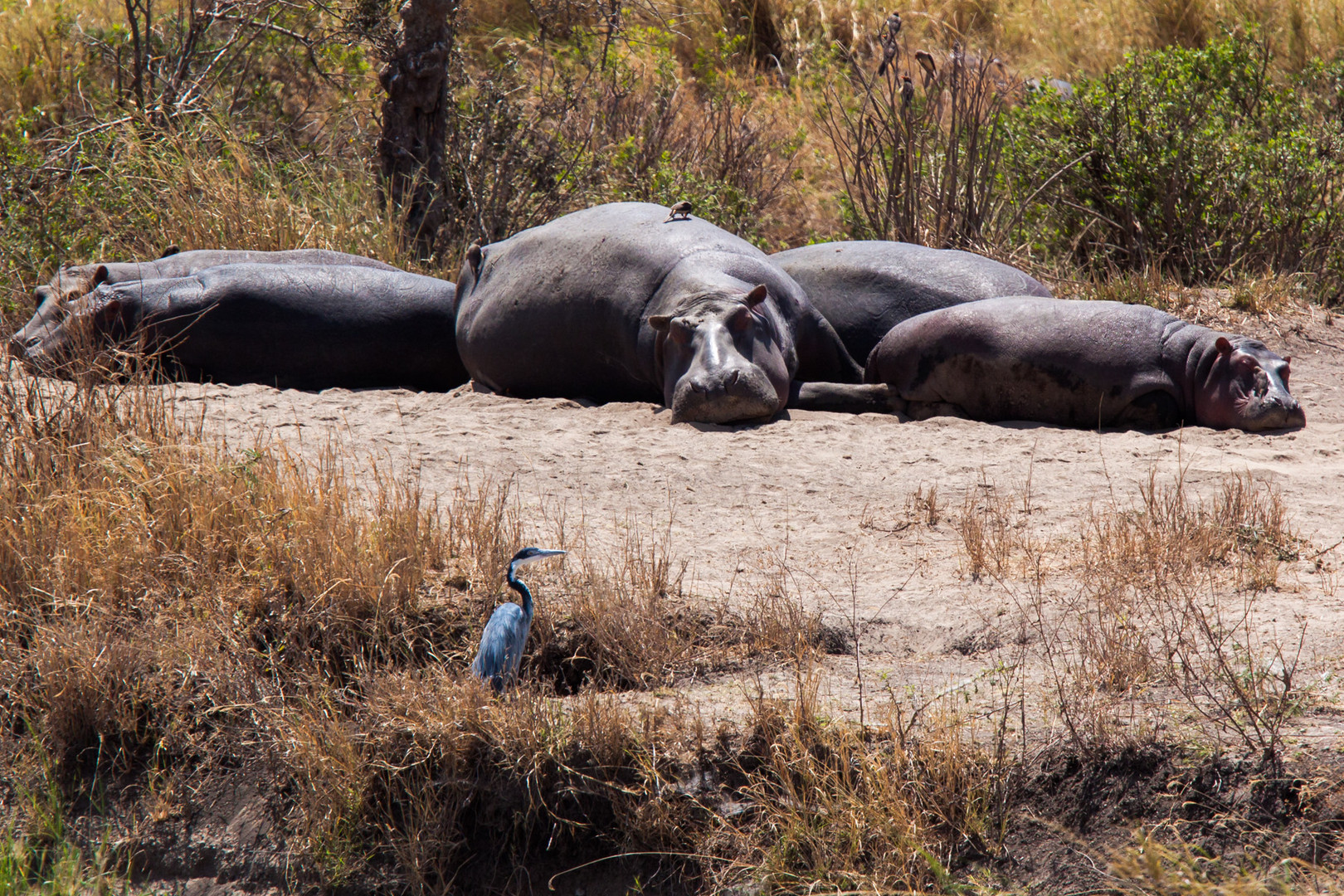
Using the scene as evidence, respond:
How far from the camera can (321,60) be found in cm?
1321

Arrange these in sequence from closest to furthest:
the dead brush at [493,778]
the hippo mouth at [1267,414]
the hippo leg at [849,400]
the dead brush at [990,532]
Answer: the dead brush at [493,778], the dead brush at [990,532], the hippo mouth at [1267,414], the hippo leg at [849,400]

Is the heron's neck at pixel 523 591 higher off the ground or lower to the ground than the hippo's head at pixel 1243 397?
lower

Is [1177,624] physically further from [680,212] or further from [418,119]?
[418,119]

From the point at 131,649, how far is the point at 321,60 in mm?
10312

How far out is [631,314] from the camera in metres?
7.30

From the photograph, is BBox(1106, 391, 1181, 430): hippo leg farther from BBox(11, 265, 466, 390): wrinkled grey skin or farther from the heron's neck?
BBox(11, 265, 466, 390): wrinkled grey skin

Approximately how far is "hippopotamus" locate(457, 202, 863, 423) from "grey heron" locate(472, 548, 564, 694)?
3081mm

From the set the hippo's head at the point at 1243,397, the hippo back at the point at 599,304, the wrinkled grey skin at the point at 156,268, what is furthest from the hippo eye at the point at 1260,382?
the wrinkled grey skin at the point at 156,268

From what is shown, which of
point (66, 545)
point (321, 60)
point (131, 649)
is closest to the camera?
point (131, 649)

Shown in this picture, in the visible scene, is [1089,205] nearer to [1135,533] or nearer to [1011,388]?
[1011,388]

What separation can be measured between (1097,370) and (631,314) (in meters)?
2.47

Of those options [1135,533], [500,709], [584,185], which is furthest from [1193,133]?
[500,709]

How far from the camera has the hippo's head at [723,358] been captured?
21.3ft

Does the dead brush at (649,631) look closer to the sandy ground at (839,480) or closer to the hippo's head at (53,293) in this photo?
the sandy ground at (839,480)
